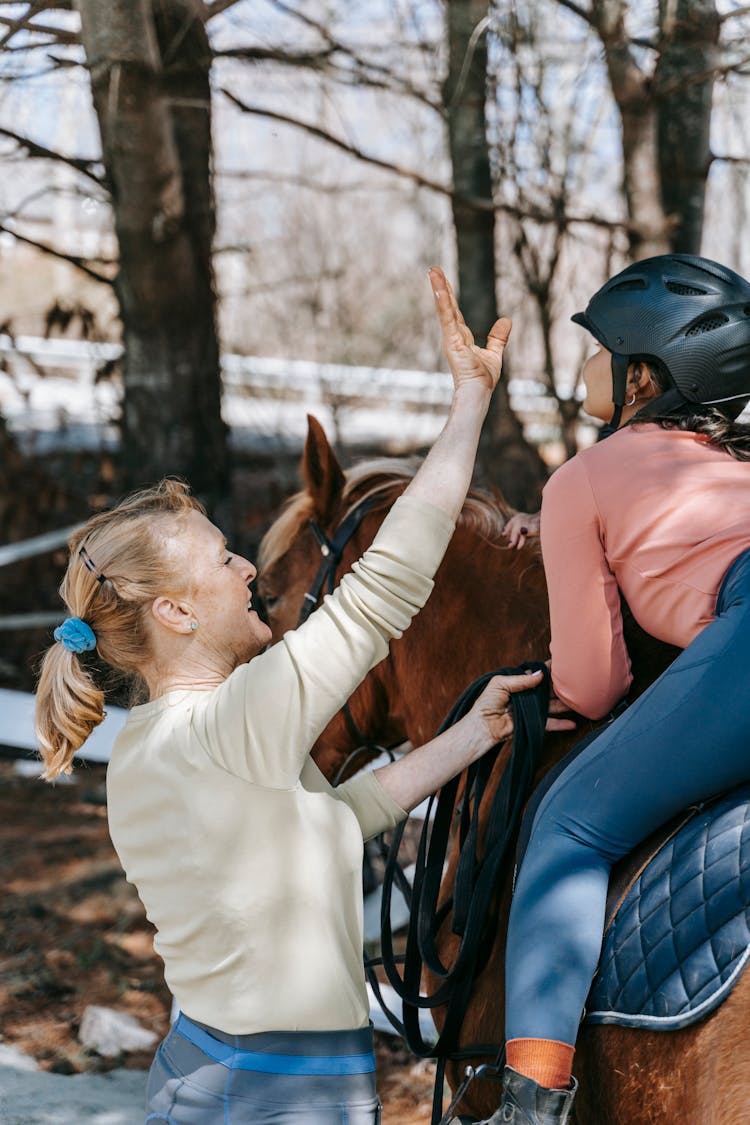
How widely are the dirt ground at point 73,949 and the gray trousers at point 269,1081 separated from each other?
194cm

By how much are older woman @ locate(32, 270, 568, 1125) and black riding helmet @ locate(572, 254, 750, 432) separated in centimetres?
51

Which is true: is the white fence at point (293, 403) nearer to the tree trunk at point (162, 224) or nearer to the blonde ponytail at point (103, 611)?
the tree trunk at point (162, 224)

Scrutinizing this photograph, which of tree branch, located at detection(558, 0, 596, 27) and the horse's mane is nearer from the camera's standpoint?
the horse's mane

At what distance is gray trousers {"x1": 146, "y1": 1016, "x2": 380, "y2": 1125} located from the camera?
1.81 metres

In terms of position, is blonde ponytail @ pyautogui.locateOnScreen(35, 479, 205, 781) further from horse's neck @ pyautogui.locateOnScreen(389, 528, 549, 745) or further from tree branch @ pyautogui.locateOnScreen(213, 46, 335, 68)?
tree branch @ pyautogui.locateOnScreen(213, 46, 335, 68)

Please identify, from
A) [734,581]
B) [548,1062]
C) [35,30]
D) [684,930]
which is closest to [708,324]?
[734,581]

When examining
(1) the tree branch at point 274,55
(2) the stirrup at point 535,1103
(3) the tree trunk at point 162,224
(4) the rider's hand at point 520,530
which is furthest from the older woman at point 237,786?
(1) the tree branch at point 274,55

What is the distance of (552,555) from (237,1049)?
112cm

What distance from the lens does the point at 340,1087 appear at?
1.86m

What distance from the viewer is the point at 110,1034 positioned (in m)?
3.84

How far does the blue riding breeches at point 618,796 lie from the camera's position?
1.82 m

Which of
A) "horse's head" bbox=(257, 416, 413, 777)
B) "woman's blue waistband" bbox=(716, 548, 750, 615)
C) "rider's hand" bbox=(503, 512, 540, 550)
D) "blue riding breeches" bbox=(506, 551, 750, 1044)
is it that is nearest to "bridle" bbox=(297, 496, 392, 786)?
"horse's head" bbox=(257, 416, 413, 777)

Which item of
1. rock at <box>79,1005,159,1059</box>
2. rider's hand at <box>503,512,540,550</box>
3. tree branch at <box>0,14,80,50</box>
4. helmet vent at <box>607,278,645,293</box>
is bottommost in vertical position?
rock at <box>79,1005,159,1059</box>

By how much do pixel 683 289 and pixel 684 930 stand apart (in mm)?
1389
